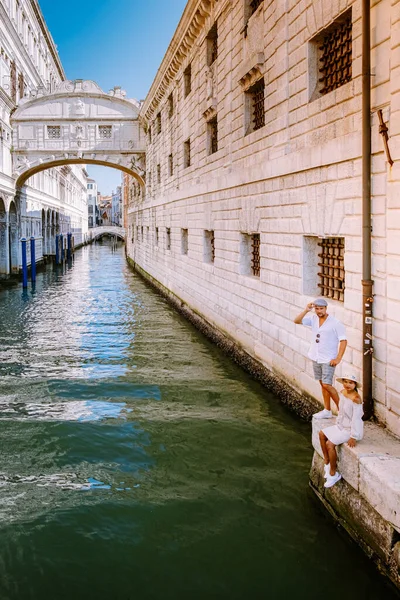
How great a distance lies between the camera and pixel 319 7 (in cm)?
738

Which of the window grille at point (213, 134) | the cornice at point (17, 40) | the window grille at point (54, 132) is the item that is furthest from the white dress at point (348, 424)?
the window grille at point (54, 132)

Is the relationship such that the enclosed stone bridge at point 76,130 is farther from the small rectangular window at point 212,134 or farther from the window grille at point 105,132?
the small rectangular window at point 212,134

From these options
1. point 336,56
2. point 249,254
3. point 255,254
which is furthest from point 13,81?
point 336,56

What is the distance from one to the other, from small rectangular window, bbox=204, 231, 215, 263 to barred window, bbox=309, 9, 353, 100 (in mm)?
7131

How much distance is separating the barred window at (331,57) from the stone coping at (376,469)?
4.24 meters

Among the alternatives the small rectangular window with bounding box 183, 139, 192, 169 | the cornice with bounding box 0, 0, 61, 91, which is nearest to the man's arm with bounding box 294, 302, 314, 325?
the small rectangular window with bounding box 183, 139, 192, 169

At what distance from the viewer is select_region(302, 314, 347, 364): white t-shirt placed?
616cm

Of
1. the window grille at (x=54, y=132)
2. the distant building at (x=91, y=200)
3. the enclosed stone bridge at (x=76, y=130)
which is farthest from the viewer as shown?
the distant building at (x=91, y=200)

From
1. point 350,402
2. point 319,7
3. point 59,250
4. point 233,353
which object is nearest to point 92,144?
point 59,250

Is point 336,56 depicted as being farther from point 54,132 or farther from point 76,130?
point 54,132

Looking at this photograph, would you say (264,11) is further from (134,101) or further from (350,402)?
(134,101)

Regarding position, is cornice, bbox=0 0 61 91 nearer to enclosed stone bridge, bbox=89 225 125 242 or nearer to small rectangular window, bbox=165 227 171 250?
small rectangular window, bbox=165 227 171 250

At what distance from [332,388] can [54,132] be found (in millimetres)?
24588

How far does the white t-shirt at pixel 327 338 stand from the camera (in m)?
6.16
